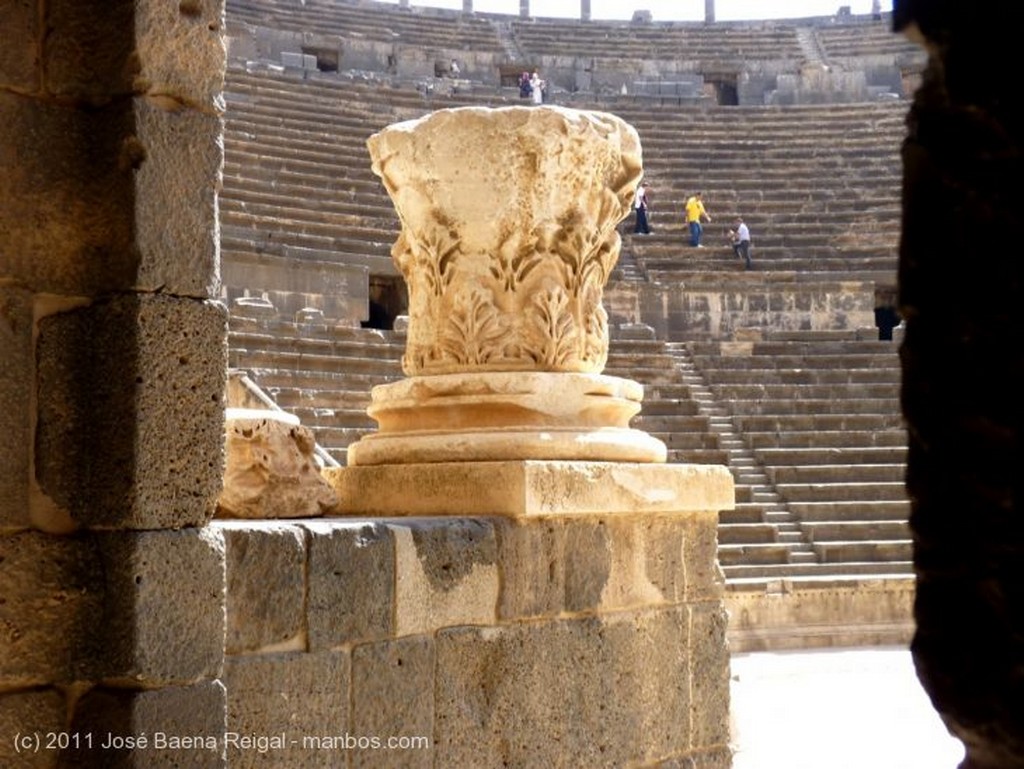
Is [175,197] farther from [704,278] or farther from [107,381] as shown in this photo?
[704,278]

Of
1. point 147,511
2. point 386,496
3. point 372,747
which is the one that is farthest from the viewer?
point 386,496

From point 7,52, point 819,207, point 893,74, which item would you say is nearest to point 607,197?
point 7,52

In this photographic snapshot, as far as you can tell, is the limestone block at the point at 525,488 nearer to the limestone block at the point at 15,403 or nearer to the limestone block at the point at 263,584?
the limestone block at the point at 263,584

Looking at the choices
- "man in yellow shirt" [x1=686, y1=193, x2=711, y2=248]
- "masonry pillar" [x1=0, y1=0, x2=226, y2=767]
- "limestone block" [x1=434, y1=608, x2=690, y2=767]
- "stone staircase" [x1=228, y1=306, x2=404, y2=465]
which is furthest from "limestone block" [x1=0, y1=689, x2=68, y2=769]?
"man in yellow shirt" [x1=686, y1=193, x2=711, y2=248]

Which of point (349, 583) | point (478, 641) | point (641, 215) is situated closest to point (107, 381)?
point (349, 583)

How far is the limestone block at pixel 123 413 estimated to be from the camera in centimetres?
302

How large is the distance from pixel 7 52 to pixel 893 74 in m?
27.6

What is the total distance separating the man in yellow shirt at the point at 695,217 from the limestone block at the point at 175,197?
17.0 metres

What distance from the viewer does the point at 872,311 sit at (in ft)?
62.2

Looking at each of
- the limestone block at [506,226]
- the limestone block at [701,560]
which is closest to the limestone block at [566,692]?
the limestone block at [701,560]

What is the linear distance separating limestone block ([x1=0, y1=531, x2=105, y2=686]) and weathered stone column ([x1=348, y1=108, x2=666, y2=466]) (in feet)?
6.16

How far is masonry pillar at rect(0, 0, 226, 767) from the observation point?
298cm

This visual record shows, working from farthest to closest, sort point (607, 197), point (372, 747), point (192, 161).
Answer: point (607, 197) < point (372, 747) < point (192, 161)

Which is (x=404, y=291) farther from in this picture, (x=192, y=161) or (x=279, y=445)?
(x=192, y=161)
